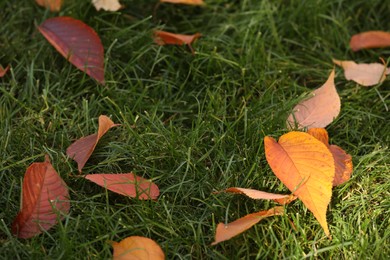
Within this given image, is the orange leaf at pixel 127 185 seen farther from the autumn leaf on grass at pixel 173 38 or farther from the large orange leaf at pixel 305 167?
the autumn leaf on grass at pixel 173 38

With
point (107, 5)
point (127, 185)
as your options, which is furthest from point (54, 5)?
point (127, 185)

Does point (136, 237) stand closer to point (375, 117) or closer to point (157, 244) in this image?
point (157, 244)

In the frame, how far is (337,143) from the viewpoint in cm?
203

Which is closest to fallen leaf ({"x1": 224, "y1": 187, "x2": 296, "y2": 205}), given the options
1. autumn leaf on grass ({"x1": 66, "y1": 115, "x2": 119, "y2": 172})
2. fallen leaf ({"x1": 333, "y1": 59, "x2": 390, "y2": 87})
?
autumn leaf on grass ({"x1": 66, "y1": 115, "x2": 119, "y2": 172})

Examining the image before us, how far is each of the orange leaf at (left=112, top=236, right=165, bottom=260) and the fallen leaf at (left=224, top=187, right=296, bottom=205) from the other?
0.25 meters

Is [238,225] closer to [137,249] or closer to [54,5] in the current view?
[137,249]

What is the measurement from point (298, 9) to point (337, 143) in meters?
0.60


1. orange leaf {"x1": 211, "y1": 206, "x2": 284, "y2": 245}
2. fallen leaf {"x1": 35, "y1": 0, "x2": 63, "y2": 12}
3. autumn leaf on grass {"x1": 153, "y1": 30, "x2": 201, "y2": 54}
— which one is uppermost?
fallen leaf {"x1": 35, "y1": 0, "x2": 63, "y2": 12}

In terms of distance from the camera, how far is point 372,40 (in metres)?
2.35

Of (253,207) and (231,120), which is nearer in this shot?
(253,207)

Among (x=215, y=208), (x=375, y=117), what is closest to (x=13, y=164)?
(x=215, y=208)

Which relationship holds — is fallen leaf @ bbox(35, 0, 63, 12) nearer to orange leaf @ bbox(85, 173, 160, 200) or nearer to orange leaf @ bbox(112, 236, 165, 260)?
orange leaf @ bbox(85, 173, 160, 200)

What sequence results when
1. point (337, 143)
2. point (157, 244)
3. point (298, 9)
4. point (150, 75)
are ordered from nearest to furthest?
point (157, 244) < point (337, 143) < point (150, 75) < point (298, 9)

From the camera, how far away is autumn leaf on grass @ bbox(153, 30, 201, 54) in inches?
89.7
